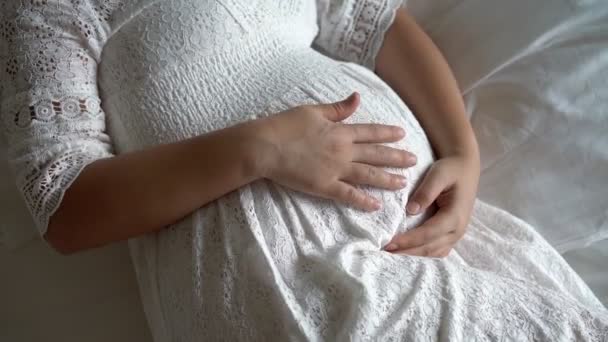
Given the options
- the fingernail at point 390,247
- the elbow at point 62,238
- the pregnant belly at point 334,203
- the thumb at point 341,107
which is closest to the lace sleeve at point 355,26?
the pregnant belly at point 334,203

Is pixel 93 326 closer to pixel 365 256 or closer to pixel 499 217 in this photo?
pixel 365 256

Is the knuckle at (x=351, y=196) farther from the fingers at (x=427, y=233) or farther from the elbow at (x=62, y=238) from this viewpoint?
the elbow at (x=62, y=238)

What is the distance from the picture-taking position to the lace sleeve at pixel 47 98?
1.96 feet

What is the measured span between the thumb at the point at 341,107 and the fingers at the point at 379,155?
5 centimetres

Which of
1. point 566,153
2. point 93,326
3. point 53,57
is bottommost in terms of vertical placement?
point 93,326

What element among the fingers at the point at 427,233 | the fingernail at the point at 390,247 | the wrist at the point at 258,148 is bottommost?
the fingers at the point at 427,233

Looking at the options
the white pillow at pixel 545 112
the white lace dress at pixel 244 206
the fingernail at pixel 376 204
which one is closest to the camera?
the white lace dress at pixel 244 206

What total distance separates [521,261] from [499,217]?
100 millimetres

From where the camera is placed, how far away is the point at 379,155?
2.18 feet

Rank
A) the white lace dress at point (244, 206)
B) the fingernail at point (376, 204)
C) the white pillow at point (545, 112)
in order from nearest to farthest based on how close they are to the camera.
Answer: the white lace dress at point (244, 206), the fingernail at point (376, 204), the white pillow at point (545, 112)

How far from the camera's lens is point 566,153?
0.81 metres

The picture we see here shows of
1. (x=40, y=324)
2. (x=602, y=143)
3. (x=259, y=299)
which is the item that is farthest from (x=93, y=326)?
(x=602, y=143)

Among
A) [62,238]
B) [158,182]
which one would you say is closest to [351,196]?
[158,182]

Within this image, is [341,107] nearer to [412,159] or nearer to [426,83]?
[412,159]
